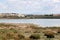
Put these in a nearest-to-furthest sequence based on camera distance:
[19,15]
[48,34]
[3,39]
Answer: [3,39] → [48,34] → [19,15]

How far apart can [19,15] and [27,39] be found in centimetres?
11934

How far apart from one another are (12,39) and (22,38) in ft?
7.16

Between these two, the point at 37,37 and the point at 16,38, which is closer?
the point at 16,38

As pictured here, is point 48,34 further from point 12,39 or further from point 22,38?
point 12,39


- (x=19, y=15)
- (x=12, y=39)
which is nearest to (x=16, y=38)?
(x=12, y=39)

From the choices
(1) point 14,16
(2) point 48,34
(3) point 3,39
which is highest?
(3) point 3,39

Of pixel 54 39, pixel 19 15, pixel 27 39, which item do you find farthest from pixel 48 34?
pixel 19 15

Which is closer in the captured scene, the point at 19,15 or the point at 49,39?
the point at 49,39

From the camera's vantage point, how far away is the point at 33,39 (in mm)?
25438

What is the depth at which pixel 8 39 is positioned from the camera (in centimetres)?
2339

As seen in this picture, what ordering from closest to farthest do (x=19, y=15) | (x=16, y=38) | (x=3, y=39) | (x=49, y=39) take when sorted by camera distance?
(x=3, y=39) → (x=16, y=38) → (x=49, y=39) → (x=19, y=15)

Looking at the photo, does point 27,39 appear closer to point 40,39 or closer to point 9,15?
point 40,39

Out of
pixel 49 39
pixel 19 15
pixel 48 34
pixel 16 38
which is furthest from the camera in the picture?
pixel 19 15

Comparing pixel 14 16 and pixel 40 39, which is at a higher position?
pixel 40 39
